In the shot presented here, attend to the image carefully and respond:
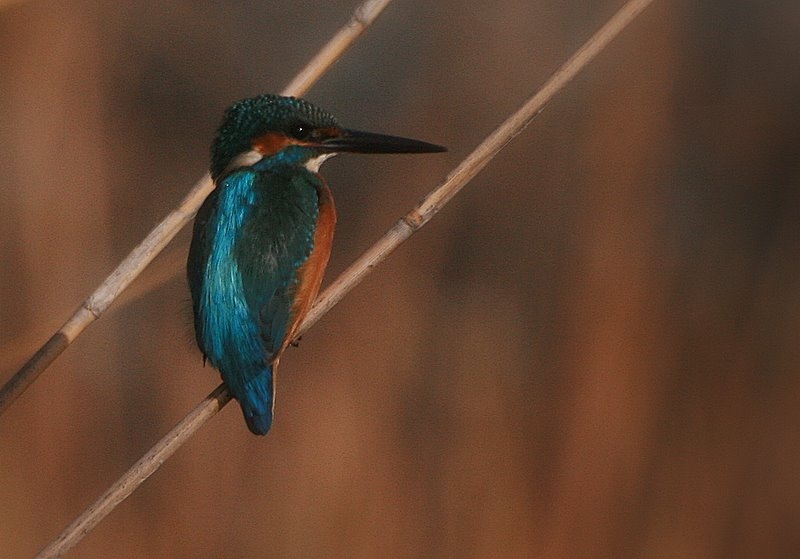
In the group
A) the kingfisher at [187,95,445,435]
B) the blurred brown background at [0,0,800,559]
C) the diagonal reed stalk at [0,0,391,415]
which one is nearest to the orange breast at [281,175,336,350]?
the kingfisher at [187,95,445,435]

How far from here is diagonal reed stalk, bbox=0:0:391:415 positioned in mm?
1864

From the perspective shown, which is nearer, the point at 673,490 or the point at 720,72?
the point at 673,490

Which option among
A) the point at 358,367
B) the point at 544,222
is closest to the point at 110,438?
the point at 358,367

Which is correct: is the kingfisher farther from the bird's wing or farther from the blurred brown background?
the blurred brown background

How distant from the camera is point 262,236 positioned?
226 centimetres

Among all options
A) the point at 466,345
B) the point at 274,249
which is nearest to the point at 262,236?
the point at 274,249

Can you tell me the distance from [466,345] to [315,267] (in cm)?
87

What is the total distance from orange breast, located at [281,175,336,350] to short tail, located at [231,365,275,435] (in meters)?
0.13

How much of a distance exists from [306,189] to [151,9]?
1307mm

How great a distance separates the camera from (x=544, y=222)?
3.20 m

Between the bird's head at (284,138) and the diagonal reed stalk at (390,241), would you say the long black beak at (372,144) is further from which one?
the diagonal reed stalk at (390,241)

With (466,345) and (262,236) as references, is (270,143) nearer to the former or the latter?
(262,236)

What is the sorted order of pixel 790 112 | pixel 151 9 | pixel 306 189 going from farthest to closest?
pixel 151 9
pixel 790 112
pixel 306 189

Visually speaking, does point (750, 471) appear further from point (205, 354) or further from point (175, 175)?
point (175, 175)
